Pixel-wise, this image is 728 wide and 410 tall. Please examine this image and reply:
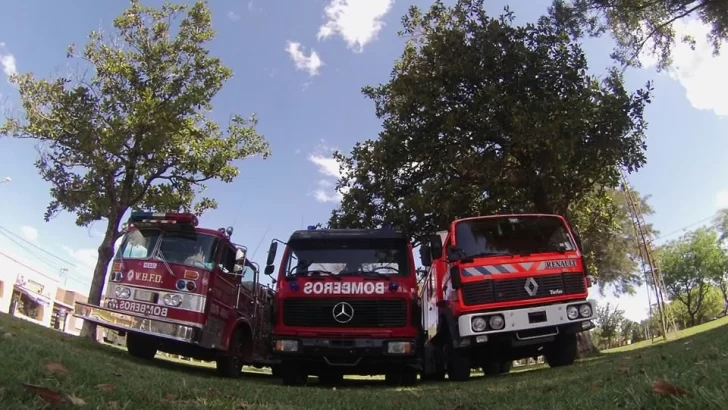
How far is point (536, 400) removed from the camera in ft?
12.2

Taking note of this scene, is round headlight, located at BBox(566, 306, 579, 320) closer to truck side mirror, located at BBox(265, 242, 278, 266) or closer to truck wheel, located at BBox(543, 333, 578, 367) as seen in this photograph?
truck wheel, located at BBox(543, 333, 578, 367)

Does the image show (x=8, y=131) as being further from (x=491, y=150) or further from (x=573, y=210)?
(x=573, y=210)

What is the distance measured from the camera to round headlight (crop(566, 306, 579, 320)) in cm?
759

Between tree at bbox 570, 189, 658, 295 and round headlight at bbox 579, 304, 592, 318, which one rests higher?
tree at bbox 570, 189, 658, 295

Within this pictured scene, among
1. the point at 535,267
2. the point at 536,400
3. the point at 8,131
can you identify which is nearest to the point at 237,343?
the point at 535,267

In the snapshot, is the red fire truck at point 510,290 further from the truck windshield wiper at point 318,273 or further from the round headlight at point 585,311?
the truck windshield wiper at point 318,273

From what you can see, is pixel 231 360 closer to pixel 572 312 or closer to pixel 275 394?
pixel 275 394

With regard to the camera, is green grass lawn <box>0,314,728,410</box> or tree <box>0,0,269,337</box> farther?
tree <box>0,0,269,337</box>

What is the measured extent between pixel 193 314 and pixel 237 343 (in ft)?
5.86

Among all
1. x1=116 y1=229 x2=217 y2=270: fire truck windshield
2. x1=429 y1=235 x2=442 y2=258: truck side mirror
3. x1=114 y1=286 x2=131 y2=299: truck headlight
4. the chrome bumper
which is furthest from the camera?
x1=116 y1=229 x2=217 y2=270: fire truck windshield

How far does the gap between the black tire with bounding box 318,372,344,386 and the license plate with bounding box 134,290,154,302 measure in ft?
10.4

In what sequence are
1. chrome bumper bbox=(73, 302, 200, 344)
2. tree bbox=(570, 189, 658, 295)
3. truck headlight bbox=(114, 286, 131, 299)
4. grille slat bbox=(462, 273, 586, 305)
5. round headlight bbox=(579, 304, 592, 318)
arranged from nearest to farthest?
grille slat bbox=(462, 273, 586, 305) < round headlight bbox=(579, 304, 592, 318) < chrome bumper bbox=(73, 302, 200, 344) < truck headlight bbox=(114, 286, 131, 299) < tree bbox=(570, 189, 658, 295)

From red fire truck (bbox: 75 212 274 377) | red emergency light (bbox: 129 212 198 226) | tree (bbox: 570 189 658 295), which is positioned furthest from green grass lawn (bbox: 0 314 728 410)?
tree (bbox: 570 189 658 295)

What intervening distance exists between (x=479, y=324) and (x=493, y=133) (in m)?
6.80
